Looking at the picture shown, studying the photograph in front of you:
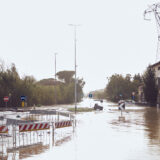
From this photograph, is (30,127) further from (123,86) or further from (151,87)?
(123,86)

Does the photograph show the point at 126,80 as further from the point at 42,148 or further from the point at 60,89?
the point at 42,148

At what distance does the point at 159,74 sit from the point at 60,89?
1277 inches

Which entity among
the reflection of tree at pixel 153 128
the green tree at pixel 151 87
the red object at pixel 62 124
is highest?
the green tree at pixel 151 87

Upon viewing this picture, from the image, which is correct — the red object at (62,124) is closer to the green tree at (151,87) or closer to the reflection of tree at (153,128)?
the reflection of tree at (153,128)

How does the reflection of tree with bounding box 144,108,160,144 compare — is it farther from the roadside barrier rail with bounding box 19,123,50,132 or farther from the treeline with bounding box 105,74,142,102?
the treeline with bounding box 105,74,142,102

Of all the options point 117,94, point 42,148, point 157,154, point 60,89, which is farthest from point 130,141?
point 117,94

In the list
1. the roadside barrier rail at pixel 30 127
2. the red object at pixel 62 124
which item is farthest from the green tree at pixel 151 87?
the roadside barrier rail at pixel 30 127

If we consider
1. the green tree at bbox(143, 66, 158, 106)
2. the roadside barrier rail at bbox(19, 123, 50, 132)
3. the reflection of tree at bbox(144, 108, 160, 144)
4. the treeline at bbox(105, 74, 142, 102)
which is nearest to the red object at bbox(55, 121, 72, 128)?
the roadside barrier rail at bbox(19, 123, 50, 132)

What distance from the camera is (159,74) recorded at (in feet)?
199

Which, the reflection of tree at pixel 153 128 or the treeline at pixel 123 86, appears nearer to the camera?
the reflection of tree at pixel 153 128

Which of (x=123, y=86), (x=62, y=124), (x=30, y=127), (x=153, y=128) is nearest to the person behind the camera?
(x=30, y=127)

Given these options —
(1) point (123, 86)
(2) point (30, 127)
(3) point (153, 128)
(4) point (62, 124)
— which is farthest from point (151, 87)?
(2) point (30, 127)

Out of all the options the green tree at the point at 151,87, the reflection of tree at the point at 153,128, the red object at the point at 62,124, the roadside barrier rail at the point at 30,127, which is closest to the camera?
the roadside barrier rail at the point at 30,127

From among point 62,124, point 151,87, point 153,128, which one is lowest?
point 153,128
